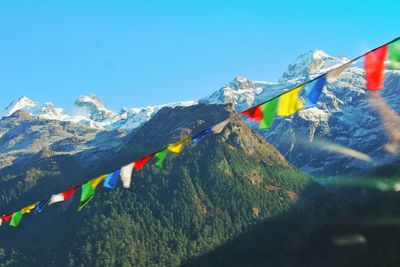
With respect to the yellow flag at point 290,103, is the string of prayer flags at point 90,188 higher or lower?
higher

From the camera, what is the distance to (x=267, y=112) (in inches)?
1196

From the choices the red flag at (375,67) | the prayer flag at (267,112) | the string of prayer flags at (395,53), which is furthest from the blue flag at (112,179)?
the string of prayer flags at (395,53)

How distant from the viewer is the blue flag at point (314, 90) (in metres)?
28.6

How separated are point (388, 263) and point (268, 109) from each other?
98078 mm

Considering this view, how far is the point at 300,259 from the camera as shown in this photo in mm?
163125

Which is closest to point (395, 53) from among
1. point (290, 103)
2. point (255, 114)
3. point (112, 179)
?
point (290, 103)

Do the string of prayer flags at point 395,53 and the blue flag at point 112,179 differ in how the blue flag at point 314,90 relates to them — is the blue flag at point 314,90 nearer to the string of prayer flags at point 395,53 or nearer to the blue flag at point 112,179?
the string of prayer flags at point 395,53

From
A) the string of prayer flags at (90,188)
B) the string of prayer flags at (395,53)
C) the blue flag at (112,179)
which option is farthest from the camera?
the string of prayer flags at (90,188)

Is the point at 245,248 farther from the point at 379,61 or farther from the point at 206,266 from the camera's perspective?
the point at 379,61

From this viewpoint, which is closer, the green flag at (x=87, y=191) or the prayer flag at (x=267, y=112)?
the prayer flag at (x=267, y=112)

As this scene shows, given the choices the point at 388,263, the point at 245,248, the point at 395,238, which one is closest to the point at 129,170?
the point at 388,263

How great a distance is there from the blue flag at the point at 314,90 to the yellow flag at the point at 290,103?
45 cm

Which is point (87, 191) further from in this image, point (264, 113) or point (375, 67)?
point (375, 67)

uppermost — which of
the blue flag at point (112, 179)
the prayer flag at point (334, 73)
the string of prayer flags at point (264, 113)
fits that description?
the blue flag at point (112, 179)
